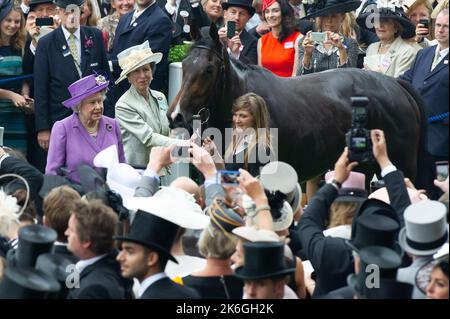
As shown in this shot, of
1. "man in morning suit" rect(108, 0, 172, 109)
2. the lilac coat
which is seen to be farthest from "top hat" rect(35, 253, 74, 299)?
"man in morning suit" rect(108, 0, 172, 109)

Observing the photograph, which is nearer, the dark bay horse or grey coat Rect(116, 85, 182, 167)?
the dark bay horse

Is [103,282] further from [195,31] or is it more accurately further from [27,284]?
[195,31]

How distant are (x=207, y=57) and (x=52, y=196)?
138 inches

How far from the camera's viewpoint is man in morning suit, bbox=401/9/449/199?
38.4ft

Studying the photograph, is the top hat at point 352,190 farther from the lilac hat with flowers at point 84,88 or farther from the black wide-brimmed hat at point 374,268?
the lilac hat with flowers at point 84,88

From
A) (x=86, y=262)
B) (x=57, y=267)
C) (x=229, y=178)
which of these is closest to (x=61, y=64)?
(x=229, y=178)

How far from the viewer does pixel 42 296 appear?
23.3 feet

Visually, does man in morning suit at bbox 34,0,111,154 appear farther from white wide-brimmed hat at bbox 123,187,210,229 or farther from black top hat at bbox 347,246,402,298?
black top hat at bbox 347,246,402,298

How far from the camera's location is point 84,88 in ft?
37.6

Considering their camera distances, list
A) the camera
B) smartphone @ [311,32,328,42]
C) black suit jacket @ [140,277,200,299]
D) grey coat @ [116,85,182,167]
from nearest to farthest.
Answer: black suit jacket @ [140,277,200,299], the camera, grey coat @ [116,85,182,167], smartphone @ [311,32,328,42]

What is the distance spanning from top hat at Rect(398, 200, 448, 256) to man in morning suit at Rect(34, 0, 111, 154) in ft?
20.9

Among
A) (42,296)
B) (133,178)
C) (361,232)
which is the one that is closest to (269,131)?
(133,178)

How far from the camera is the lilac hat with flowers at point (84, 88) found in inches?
449

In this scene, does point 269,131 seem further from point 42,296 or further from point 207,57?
point 42,296
